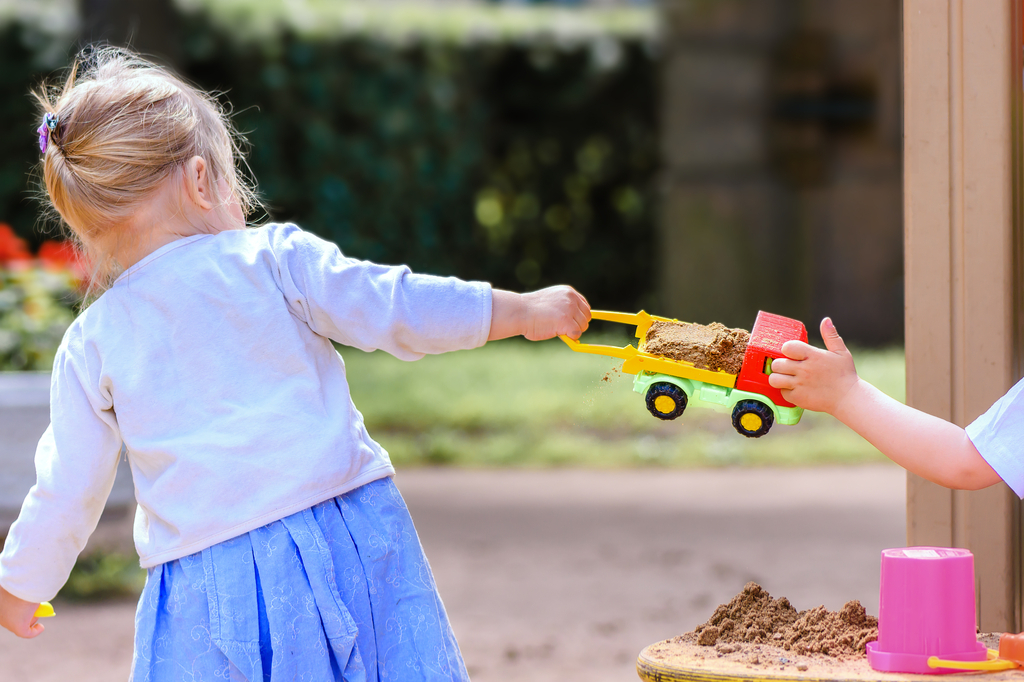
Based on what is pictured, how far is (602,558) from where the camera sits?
4.54m

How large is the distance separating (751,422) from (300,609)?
2.39 ft

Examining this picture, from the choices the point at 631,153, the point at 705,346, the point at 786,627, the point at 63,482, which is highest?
the point at 631,153

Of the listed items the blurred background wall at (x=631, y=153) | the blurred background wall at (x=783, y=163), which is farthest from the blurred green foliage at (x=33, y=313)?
the blurred background wall at (x=783, y=163)

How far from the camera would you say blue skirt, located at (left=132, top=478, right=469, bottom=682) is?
1646 mm

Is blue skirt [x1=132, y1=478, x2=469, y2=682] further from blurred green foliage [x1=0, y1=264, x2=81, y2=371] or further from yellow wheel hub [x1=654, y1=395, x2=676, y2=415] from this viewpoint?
blurred green foliage [x1=0, y1=264, x2=81, y2=371]

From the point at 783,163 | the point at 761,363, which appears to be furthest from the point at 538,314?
the point at 783,163

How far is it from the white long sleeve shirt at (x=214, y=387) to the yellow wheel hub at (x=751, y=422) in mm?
407

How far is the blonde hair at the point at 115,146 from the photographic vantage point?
67.8 inches

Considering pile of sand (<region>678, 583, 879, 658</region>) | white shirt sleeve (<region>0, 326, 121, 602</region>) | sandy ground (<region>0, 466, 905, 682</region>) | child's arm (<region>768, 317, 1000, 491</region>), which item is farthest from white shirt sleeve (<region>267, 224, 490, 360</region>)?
sandy ground (<region>0, 466, 905, 682</region>)

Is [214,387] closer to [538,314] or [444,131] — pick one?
[538,314]

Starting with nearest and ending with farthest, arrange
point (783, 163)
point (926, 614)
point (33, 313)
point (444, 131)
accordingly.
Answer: point (926, 614) < point (33, 313) < point (444, 131) < point (783, 163)

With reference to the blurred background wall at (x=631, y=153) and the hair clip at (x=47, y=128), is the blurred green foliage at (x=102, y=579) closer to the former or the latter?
the hair clip at (x=47, y=128)

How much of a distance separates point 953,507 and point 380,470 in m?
1.00

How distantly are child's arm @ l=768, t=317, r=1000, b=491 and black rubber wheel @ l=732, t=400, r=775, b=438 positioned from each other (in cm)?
4
